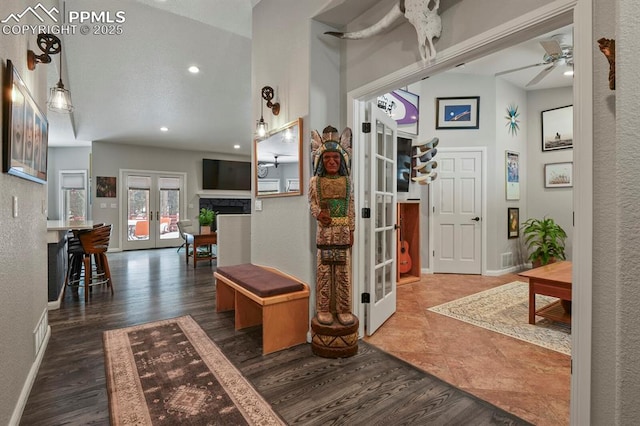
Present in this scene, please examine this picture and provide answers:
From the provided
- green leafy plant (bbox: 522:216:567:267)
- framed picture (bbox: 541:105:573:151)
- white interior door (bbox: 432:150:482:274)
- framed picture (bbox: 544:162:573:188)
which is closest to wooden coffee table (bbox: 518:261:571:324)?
white interior door (bbox: 432:150:482:274)

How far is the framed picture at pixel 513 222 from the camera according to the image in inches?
202

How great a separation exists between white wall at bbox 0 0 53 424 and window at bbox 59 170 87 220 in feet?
26.9

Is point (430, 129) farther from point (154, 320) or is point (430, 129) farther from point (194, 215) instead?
point (194, 215)

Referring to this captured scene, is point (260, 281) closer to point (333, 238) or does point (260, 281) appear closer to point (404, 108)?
point (333, 238)

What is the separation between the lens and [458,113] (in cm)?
500

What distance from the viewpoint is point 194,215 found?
9.09 meters

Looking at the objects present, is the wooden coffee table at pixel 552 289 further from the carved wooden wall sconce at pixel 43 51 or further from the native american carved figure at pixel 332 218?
the carved wooden wall sconce at pixel 43 51

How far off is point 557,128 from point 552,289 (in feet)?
12.3

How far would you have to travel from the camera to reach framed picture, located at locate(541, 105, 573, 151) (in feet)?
16.5

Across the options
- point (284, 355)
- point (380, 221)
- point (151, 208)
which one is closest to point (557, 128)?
point (380, 221)

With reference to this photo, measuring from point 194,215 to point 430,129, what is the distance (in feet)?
23.1

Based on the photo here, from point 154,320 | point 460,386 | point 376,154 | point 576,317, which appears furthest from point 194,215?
point 576,317

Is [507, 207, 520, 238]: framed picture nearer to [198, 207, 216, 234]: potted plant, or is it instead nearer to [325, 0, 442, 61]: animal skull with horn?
[325, 0, 442, 61]: animal skull with horn

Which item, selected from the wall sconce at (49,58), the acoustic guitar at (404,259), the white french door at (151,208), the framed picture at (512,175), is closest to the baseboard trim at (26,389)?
the wall sconce at (49,58)
